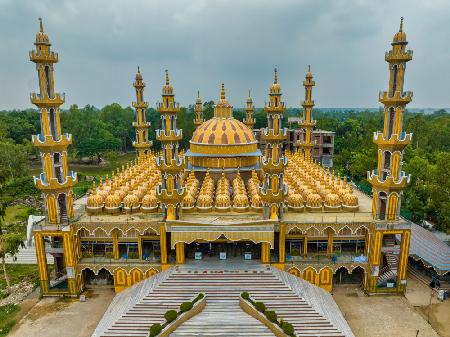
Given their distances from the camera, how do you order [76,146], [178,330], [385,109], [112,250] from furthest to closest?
[76,146]
[112,250]
[385,109]
[178,330]

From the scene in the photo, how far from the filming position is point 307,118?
3841 cm

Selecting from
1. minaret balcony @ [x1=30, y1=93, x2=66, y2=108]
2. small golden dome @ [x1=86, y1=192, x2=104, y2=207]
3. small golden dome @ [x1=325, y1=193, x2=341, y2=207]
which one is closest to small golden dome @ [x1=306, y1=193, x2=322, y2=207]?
small golden dome @ [x1=325, y1=193, x2=341, y2=207]

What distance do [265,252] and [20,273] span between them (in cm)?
1757

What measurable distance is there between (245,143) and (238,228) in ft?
41.6

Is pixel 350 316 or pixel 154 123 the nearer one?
pixel 350 316

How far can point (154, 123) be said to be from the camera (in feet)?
312

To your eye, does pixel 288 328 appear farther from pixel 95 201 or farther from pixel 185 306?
pixel 95 201

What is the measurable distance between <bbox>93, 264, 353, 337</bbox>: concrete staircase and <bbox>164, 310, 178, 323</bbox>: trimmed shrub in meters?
0.65

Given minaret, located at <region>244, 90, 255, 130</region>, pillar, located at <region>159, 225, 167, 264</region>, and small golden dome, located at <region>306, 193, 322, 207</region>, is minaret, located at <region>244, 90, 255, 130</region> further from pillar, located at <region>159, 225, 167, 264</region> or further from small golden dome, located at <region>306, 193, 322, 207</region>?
pillar, located at <region>159, 225, 167, 264</region>

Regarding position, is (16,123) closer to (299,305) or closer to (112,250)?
(112,250)

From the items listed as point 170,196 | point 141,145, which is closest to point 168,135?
point 170,196

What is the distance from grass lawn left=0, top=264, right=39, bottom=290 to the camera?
82.4 ft

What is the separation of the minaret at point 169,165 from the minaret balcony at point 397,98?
12381 millimetres

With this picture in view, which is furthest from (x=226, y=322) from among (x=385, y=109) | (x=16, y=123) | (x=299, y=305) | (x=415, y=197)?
(x=16, y=123)
